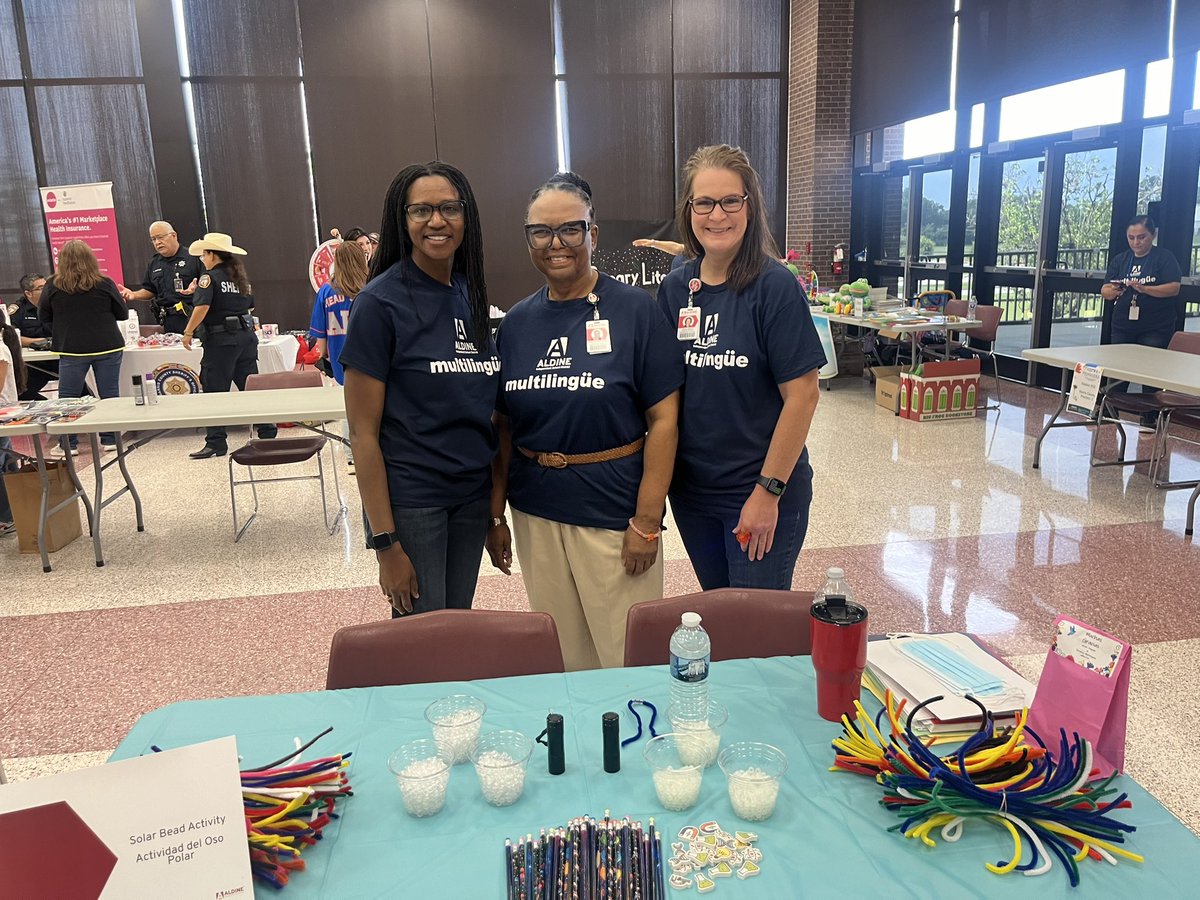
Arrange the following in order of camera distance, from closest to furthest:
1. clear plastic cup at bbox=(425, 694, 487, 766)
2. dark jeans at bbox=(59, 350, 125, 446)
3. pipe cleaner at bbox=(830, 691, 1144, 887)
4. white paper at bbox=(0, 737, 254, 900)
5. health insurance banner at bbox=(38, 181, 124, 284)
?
white paper at bbox=(0, 737, 254, 900), pipe cleaner at bbox=(830, 691, 1144, 887), clear plastic cup at bbox=(425, 694, 487, 766), dark jeans at bbox=(59, 350, 125, 446), health insurance banner at bbox=(38, 181, 124, 284)

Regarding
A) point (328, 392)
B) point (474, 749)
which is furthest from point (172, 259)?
point (474, 749)

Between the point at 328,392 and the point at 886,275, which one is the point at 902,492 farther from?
the point at 886,275

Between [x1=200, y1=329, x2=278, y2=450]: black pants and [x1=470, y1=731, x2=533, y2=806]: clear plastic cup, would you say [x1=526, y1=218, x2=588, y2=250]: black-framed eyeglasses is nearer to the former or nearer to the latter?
[x1=470, y1=731, x2=533, y2=806]: clear plastic cup

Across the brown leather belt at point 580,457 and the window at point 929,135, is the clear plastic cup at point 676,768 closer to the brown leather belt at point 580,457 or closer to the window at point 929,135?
the brown leather belt at point 580,457

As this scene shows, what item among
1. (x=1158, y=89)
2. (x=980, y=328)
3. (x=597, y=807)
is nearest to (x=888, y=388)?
(x=980, y=328)

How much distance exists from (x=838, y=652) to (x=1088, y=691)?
355 mm

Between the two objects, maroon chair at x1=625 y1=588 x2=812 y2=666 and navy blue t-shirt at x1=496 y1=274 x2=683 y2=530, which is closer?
maroon chair at x1=625 y1=588 x2=812 y2=666

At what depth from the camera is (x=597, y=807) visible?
1230mm

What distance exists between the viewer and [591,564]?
209 centimetres

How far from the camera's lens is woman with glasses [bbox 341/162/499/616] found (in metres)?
1.91

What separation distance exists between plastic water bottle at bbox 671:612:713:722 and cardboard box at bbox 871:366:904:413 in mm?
6305

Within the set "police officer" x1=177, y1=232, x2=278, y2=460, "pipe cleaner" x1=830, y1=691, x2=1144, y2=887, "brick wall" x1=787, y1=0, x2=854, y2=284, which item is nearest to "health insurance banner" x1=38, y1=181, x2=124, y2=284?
"police officer" x1=177, y1=232, x2=278, y2=460

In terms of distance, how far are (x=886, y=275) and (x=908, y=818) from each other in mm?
9535

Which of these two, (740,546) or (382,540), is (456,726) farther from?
(740,546)
